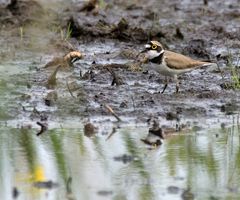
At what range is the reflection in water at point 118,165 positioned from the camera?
7.00 metres

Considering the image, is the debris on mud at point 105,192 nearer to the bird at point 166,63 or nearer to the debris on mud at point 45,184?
the debris on mud at point 45,184

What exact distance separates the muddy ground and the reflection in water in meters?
0.52

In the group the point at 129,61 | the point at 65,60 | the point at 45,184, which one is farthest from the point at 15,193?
A: the point at 129,61

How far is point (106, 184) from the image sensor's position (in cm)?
718

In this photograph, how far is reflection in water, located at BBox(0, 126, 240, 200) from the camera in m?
7.00

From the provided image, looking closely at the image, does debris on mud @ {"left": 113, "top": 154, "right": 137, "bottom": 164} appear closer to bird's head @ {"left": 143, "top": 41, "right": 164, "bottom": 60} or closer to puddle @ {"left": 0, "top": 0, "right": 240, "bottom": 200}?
puddle @ {"left": 0, "top": 0, "right": 240, "bottom": 200}

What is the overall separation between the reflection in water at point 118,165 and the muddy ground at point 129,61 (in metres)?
0.52

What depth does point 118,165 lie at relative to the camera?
776cm

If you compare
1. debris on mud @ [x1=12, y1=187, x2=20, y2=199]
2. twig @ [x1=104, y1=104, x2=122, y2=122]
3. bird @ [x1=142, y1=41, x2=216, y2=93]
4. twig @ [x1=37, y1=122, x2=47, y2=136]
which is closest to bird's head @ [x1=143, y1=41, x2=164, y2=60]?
bird @ [x1=142, y1=41, x2=216, y2=93]

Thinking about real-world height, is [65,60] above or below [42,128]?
below

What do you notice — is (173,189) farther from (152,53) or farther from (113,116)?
(152,53)

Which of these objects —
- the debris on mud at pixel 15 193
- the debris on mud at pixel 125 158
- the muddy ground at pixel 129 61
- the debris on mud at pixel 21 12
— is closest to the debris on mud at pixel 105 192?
the debris on mud at pixel 15 193

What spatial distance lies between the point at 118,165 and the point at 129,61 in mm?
4612

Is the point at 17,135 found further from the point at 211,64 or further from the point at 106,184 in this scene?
the point at 211,64
